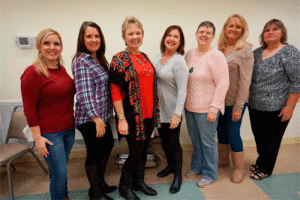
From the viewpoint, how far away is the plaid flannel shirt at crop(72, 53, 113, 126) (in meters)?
1.35

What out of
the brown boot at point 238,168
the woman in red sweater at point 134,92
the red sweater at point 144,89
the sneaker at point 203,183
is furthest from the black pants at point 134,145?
the brown boot at point 238,168

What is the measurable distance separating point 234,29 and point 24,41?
2.27m

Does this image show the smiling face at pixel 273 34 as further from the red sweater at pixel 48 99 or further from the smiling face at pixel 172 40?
the red sweater at pixel 48 99

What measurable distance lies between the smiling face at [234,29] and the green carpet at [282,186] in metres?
1.47

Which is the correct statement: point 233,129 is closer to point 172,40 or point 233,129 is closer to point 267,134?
point 267,134

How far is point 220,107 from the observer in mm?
1643

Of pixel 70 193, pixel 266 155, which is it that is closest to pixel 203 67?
pixel 266 155

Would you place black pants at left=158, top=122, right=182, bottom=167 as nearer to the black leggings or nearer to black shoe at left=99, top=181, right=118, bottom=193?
the black leggings

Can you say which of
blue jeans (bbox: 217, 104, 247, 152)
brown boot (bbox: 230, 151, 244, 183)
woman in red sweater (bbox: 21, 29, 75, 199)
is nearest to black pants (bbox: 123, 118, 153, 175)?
woman in red sweater (bbox: 21, 29, 75, 199)

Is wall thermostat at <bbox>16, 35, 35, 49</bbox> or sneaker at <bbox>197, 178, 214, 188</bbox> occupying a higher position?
wall thermostat at <bbox>16, 35, 35, 49</bbox>

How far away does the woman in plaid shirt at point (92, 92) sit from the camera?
4.46 ft

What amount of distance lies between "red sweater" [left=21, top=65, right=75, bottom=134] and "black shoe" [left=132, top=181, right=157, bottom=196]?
838mm

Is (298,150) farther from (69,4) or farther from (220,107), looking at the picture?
(69,4)

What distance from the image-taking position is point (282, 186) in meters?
1.91
